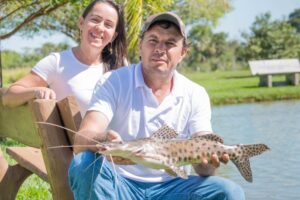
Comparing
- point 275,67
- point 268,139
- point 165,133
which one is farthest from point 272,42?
point 165,133

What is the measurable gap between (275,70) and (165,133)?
26208 mm

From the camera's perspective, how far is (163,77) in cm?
389

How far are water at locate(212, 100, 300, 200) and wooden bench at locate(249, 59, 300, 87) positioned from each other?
7.02 meters

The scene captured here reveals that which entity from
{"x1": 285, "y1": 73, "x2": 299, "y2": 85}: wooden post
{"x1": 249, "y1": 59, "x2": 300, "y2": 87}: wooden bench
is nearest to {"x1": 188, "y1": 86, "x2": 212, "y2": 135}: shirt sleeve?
{"x1": 249, "y1": 59, "x2": 300, "y2": 87}: wooden bench

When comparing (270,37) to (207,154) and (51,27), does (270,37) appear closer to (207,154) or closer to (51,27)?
(51,27)

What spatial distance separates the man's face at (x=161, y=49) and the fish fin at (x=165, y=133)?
476 millimetres

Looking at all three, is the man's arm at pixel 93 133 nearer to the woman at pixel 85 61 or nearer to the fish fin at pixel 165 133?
the fish fin at pixel 165 133

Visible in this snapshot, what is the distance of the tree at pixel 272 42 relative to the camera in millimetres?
49312

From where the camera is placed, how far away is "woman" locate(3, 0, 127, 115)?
184 inches

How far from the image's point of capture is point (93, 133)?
3531mm

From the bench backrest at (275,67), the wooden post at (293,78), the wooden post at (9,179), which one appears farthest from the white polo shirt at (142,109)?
the bench backrest at (275,67)

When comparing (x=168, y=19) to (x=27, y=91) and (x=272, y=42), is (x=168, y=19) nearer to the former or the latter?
(x=27, y=91)

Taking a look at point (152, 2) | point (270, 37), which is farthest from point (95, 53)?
point (270, 37)

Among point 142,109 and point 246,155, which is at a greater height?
point 142,109
